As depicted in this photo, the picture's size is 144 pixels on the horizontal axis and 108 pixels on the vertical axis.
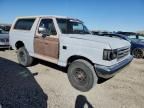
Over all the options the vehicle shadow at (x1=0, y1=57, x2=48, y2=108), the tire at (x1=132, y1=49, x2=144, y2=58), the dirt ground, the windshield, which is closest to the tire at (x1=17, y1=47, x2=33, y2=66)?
the dirt ground

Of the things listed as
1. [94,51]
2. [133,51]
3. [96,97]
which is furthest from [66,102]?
[133,51]

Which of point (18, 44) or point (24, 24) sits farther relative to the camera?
point (18, 44)

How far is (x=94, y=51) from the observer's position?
4.62m

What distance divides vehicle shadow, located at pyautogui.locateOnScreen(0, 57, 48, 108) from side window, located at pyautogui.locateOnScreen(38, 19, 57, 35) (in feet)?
5.76

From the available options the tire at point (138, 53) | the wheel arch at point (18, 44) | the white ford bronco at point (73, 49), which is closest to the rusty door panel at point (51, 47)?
the white ford bronco at point (73, 49)

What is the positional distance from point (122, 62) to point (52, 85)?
232cm

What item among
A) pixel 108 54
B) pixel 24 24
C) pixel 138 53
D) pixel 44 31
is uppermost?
pixel 24 24

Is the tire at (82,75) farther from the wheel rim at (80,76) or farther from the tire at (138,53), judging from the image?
the tire at (138,53)

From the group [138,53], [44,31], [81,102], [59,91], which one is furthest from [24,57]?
[138,53]

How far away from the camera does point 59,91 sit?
4973mm

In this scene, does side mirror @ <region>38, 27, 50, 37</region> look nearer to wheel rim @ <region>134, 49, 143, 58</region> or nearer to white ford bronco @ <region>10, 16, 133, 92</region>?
white ford bronco @ <region>10, 16, 133, 92</region>

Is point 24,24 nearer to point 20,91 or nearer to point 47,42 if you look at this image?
point 47,42

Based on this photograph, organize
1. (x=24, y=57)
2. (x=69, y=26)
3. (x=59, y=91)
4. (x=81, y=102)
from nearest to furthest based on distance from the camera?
1. (x=81, y=102)
2. (x=59, y=91)
3. (x=69, y=26)
4. (x=24, y=57)

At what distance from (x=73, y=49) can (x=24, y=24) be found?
3.26 m
